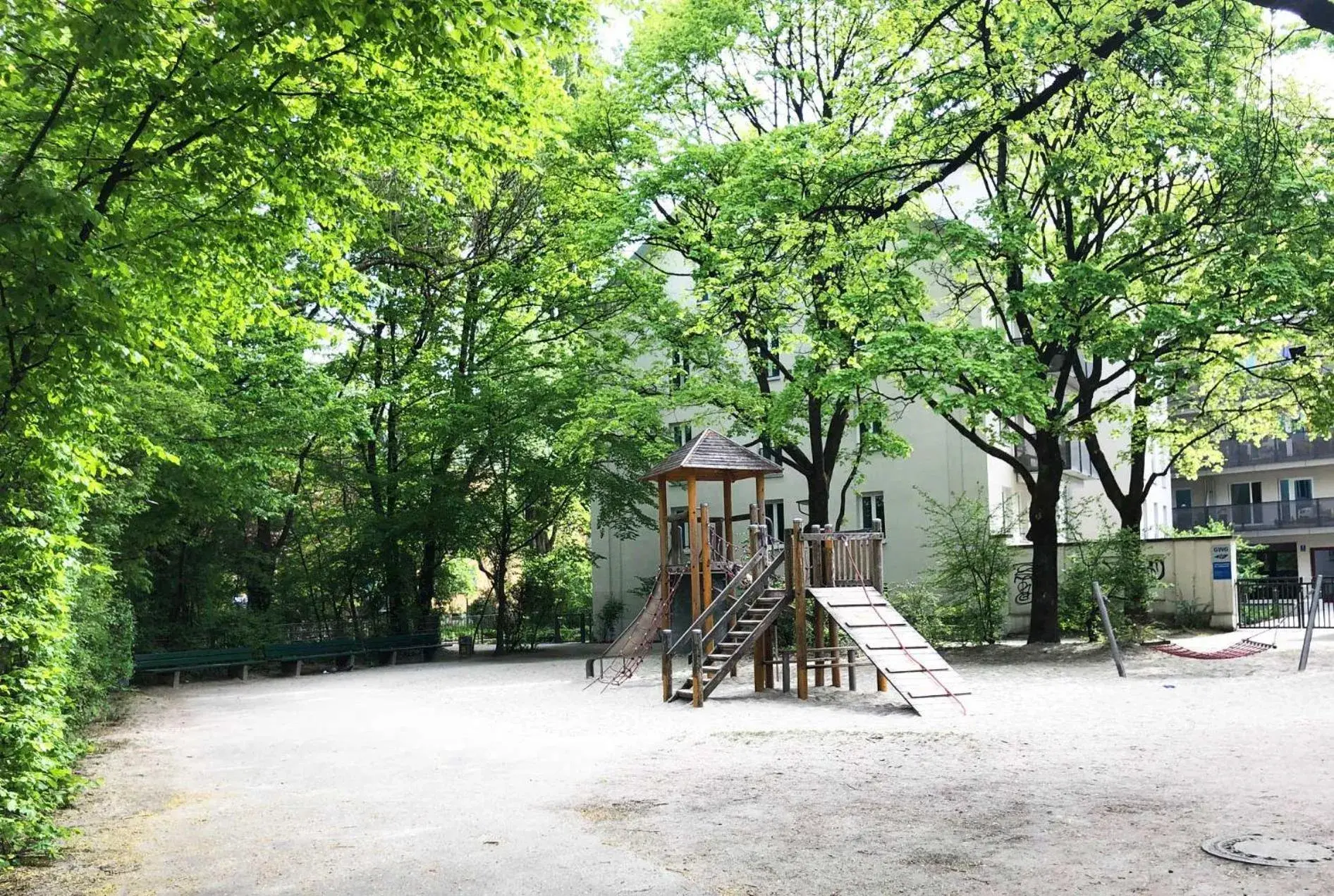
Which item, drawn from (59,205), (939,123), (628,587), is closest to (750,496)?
(628,587)

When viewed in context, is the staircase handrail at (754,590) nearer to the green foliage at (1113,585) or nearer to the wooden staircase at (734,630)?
the wooden staircase at (734,630)

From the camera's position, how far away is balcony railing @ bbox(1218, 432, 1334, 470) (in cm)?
4850

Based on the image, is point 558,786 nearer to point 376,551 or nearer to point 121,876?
point 121,876

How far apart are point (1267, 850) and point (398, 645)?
26.3 meters

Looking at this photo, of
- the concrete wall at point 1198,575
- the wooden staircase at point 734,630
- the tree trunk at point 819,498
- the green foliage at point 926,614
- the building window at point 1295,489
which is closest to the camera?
the wooden staircase at point 734,630

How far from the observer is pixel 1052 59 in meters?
9.55

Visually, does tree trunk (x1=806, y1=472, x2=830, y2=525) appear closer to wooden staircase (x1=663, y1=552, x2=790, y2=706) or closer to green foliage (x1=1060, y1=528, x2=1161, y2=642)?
wooden staircase (x1=663, y1=552, x2=790, y2=706)

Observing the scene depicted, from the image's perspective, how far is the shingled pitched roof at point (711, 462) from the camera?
20.9 m

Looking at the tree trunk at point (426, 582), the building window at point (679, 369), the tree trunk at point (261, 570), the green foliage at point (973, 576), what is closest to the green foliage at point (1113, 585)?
the green foliage at point (973, 576)

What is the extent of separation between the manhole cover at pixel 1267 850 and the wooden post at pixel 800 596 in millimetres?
10405

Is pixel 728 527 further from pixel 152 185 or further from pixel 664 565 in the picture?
pixel 152 185

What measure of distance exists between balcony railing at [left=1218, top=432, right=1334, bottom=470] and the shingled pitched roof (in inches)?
1382

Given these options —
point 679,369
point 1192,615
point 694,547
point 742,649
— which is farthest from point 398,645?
point 1192,615

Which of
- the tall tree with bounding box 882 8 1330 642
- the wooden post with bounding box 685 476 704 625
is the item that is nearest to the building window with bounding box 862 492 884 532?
the tall tree with bounding box 882 8 1330 642
